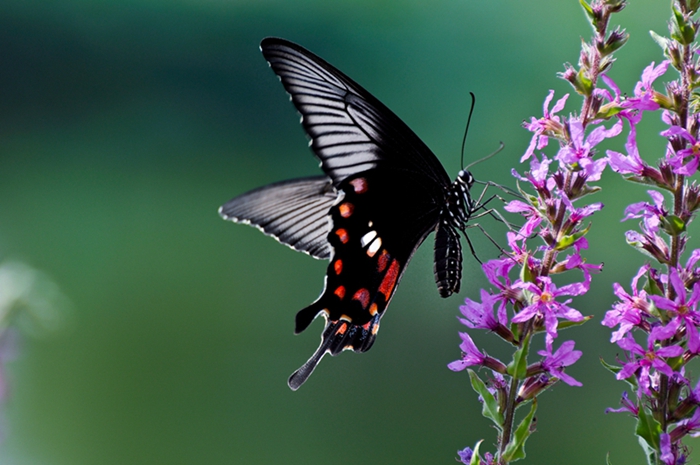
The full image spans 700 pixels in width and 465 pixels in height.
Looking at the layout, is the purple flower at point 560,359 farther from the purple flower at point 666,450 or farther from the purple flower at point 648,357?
the purple flower at point 666,450

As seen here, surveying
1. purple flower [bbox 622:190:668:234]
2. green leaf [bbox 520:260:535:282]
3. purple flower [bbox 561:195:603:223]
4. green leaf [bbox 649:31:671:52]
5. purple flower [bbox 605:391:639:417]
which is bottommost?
purple flower [bbox 605:391:639:417]

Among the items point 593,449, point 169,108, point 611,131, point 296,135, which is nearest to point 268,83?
point 296,135

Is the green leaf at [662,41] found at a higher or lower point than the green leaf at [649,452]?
higher

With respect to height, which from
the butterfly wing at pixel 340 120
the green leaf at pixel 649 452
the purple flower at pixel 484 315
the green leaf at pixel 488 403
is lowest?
the green leaf at pixel 649 452

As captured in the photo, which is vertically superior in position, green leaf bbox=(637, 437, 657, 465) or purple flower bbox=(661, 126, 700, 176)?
purple flower bbox=(661, 126, 700, 176)

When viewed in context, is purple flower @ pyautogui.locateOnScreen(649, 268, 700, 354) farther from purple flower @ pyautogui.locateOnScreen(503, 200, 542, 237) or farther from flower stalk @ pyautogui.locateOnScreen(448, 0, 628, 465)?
purple flower @ pyautogui.locateOnScreen(503, 200, 542, 237)

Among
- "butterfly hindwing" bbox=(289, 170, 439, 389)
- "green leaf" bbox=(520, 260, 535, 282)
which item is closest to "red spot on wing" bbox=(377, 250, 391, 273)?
"butterfly hindwing" bbox=(289, 170, 439, 389)

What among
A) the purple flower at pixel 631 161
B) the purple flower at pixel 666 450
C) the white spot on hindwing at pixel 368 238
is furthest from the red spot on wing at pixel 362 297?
the purple flower at pixel 666 450
